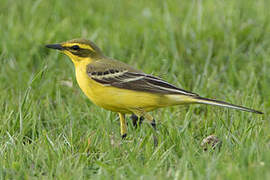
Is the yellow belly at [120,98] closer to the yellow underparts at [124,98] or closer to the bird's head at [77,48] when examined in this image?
the yellow underparts at [124,98]

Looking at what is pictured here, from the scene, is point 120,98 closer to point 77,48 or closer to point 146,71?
point 77,48

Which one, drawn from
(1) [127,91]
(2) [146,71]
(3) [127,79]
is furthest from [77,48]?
(2) [146,71]

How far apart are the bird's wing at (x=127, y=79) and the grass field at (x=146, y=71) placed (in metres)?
0.41

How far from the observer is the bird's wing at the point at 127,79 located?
18.3 ft

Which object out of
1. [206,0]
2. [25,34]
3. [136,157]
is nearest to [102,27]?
[25,34]

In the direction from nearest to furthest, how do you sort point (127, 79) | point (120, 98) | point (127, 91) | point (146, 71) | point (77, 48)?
1. point (120, 98)
2. point (127, 91)
3. point (127, 79)
4. point (77, 48)
5. point (146, 71)

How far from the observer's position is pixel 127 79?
18.9 ft

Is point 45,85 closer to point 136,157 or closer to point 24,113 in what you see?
point 24,113

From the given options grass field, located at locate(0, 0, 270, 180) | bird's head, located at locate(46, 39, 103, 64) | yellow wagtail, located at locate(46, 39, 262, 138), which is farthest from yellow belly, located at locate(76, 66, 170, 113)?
bird's head, located at locate(46, 39, 103, 64)

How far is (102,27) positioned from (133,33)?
69 cm

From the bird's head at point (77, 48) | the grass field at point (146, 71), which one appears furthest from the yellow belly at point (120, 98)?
the bird's head at point (77, 48)

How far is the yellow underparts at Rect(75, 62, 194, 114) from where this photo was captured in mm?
5473

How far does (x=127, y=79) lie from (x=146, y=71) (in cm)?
170

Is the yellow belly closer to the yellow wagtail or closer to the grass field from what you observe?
the yellow wagtail
